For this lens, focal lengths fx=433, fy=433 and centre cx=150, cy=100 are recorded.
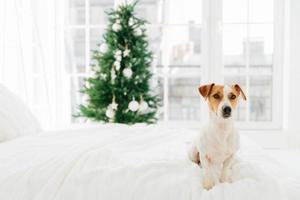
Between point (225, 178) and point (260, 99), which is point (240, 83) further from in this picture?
point (225, 178)

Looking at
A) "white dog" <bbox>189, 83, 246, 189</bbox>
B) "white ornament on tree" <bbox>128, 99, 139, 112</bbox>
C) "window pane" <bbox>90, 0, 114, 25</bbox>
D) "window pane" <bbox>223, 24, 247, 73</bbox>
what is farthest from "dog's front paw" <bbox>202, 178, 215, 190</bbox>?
"window pane" <bbox>90, 0, 114, 25</bbox>

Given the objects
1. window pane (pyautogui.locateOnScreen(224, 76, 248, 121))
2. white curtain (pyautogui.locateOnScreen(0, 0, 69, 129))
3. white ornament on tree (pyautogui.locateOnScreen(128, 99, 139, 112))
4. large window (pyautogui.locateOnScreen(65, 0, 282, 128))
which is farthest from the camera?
window pane (pyautogui.locateOnScreen(224, 76, 248, 121))

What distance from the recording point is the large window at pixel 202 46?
16.2 ft

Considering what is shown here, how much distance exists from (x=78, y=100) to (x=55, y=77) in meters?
0.65

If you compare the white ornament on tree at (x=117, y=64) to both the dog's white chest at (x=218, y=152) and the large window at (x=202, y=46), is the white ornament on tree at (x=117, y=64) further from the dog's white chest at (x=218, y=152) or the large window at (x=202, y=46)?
the dog's white chest at (x=218, y=152)

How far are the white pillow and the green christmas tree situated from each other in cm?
154

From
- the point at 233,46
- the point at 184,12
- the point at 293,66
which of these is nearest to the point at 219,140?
the point at 293,66

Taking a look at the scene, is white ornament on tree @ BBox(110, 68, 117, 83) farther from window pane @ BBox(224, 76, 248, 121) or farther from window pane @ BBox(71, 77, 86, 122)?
window pane @ BBox(224, 76, 248, 121)

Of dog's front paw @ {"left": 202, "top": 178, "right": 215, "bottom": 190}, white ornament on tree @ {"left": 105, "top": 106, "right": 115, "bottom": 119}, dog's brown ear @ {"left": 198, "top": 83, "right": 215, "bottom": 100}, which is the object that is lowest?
dog's front paw @ {"left": 202, "top": 178, "right": 215, "bottom": 190}

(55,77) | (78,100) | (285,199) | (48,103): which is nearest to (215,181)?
(285,199)

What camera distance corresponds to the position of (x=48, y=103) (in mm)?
4664

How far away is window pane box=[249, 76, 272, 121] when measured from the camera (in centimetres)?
520

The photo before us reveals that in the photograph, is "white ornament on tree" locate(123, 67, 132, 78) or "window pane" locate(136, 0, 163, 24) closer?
"white ornament on tree" locate(123, 67, 132, 78)

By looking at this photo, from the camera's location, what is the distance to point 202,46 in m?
4.95
